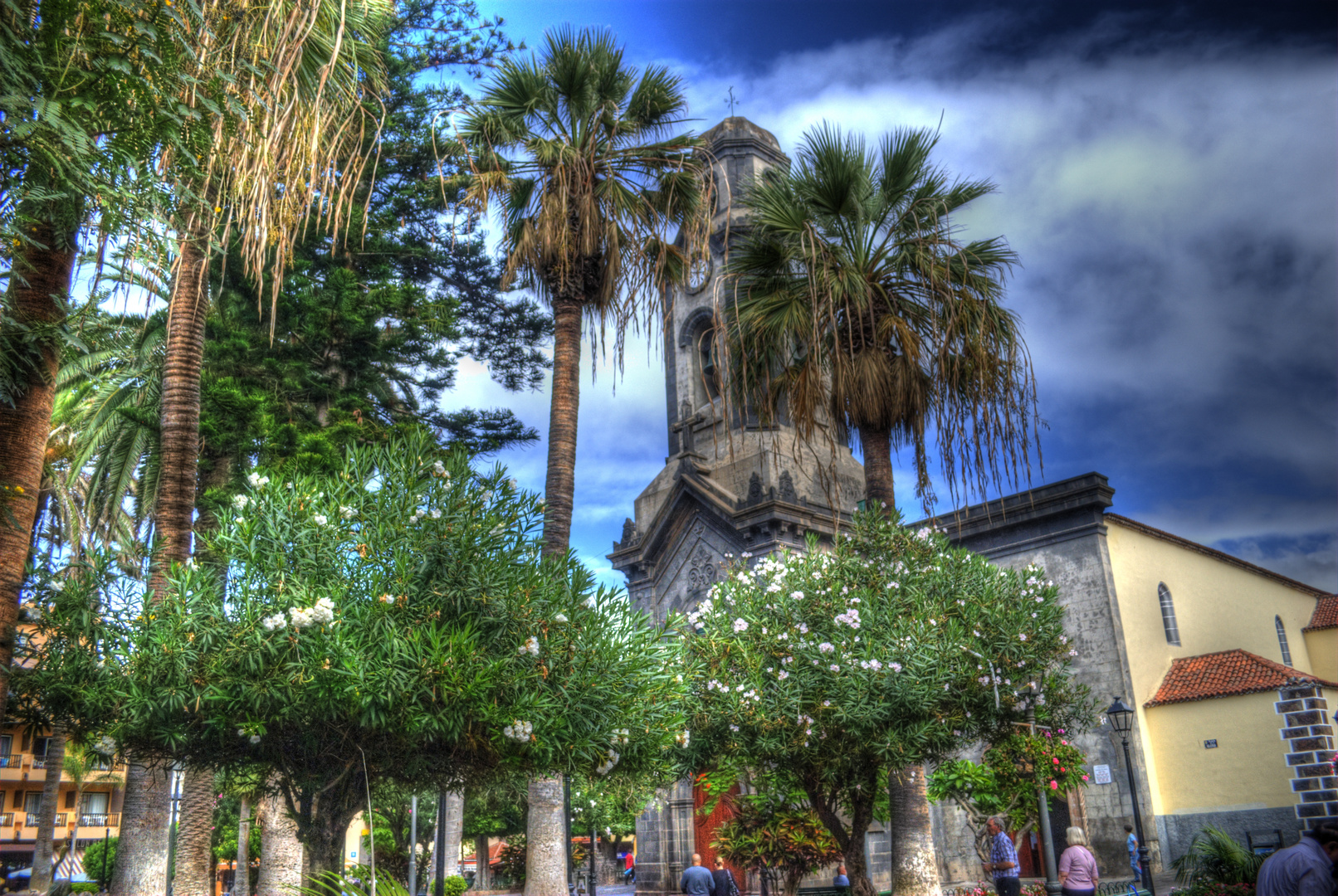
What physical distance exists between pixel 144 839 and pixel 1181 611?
2408 cm

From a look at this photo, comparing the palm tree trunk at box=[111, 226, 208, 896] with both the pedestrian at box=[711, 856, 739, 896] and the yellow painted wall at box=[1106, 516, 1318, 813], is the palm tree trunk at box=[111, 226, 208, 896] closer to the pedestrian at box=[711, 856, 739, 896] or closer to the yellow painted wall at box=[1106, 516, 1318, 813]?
the pedestrian at box=[711, 856, 739, 896]

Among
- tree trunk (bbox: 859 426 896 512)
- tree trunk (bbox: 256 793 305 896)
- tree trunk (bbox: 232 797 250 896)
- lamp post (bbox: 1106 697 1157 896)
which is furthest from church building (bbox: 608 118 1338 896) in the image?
tree trunk (bbox: 232 797 250 896)

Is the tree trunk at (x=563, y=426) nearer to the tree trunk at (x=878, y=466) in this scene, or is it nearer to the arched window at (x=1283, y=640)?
the tree trunk at (x=878, y=466)

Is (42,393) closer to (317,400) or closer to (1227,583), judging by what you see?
(317,400)

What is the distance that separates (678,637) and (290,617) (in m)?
4.84

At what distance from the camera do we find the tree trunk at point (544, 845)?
42.9 ft

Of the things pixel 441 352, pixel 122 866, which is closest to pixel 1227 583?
pixel 441 352

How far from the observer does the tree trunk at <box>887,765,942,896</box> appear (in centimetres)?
1291

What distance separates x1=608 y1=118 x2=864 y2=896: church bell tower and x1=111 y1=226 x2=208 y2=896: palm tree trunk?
12102 mm

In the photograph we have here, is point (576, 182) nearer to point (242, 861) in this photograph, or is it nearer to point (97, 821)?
point (242, 861)

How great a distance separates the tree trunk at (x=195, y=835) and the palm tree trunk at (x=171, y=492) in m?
0.12

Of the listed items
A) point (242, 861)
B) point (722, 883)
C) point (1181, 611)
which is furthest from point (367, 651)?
point (242, 861)

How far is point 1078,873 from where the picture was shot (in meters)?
10.9

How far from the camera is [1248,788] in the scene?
21.7 meters
